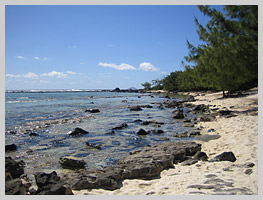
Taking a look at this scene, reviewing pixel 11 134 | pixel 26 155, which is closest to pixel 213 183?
pixel 26 155

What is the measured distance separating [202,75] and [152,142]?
2978cm

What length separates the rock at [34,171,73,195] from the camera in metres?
4.64

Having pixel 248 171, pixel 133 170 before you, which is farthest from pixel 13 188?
pixel 248 171

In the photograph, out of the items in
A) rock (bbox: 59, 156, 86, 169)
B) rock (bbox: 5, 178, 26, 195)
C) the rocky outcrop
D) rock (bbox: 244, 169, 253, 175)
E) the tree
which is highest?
the tree

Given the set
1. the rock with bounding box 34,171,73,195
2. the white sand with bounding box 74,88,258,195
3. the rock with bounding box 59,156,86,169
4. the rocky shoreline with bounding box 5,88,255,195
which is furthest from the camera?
the rock with bounding box 59,156,86,169

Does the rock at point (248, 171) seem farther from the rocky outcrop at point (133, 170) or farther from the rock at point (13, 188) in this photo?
the rock at point (13, 188)

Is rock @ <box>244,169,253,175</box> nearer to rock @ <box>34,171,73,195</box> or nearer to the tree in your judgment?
rock @ <box>34,171,73,195</box>

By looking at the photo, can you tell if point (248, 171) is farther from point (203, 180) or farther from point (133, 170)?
point (133, 170)

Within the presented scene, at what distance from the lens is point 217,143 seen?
371 inches

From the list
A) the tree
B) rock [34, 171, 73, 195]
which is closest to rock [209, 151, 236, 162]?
rock [34, 171, 73, 195]

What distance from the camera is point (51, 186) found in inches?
192

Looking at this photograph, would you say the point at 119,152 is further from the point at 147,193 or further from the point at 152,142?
the point at 147,193

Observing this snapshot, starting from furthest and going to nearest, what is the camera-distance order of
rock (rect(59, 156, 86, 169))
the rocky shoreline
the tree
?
1. the tree
2. rock (rect(59, 156, 86, 169))
3. the rocky shoreline

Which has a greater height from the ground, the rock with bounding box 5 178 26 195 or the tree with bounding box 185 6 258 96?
the tree with bounding box 185 6 258 96
